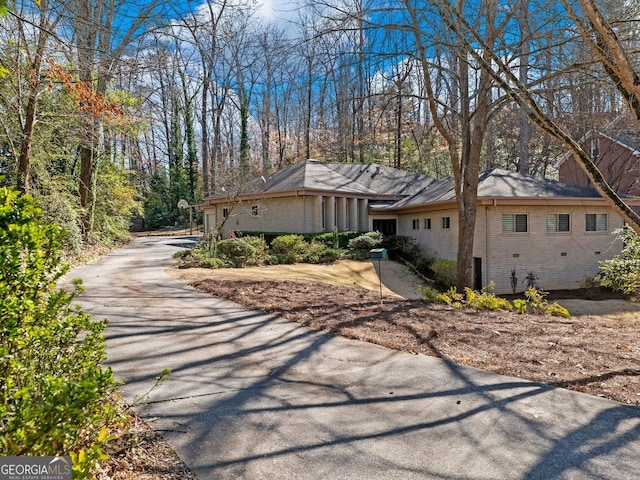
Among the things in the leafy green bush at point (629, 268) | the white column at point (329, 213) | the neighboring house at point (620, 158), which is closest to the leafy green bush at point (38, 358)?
the leafy green bush at point (629, 268)

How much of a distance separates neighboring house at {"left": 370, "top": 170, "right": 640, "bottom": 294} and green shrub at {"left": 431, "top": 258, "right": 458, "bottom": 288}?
1131 millimetres

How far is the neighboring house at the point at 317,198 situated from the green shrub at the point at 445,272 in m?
6.30

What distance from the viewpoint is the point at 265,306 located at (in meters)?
7.43

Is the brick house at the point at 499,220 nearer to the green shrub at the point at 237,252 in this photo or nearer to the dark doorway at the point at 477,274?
the dark doorway at the point at 477,274

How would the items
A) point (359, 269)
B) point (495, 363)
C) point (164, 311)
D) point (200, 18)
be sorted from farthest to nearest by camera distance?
1. point (359, 269)
2. point (200, 18)
3. point (164, 311)
4. point (495, 363)

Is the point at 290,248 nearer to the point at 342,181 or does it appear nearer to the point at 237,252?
the point at 237,252

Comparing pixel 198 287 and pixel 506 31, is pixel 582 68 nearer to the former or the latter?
pixel 506 31

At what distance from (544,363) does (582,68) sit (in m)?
4.79

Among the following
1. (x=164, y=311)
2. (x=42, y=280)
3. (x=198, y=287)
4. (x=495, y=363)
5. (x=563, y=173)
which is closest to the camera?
(x=42, y=280)

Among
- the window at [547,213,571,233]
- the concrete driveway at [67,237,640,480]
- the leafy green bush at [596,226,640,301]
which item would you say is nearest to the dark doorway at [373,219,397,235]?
the window at [547,213,571,233]

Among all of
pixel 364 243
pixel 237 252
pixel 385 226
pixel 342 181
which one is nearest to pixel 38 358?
pixel 237 252

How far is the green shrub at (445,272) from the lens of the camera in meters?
15.4

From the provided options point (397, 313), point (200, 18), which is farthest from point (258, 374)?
point (200, 18)

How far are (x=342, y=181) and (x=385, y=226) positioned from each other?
3.62 meters
